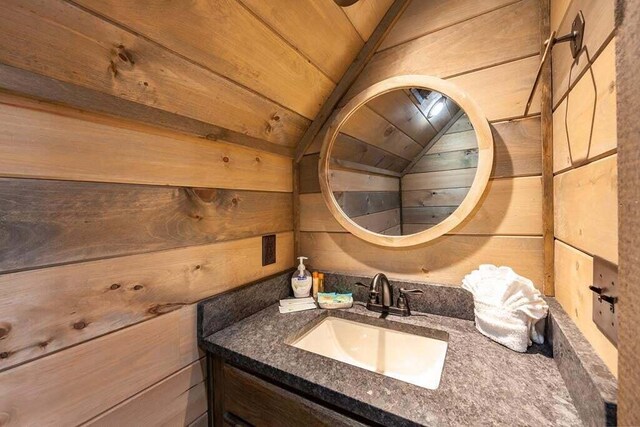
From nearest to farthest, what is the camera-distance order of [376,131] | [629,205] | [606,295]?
[629,205] < [606,295] < [376,131]

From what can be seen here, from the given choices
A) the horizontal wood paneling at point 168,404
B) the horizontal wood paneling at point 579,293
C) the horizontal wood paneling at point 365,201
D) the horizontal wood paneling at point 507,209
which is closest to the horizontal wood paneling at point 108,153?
the horizontal wood paneling at point 365,201

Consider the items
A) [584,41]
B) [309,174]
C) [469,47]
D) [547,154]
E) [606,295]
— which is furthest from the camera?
[309,174]

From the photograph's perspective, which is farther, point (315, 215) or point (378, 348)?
point (315, 215)

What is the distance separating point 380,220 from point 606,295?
670 mm

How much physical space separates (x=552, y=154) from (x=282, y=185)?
97 centimetres

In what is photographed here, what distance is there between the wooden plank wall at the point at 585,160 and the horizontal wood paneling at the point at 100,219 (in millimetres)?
961

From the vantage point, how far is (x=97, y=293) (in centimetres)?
60

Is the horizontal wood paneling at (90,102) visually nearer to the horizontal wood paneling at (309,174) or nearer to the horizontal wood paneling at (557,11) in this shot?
the horizontal wood paneling at (309,174)

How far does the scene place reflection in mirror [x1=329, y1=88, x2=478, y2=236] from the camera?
0.90 metres

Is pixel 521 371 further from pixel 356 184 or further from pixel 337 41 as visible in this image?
pixel 337 41

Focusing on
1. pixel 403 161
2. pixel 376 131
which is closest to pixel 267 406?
pixel 403 161

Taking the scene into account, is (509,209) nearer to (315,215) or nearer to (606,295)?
(606,295)

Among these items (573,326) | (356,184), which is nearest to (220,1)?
(356,184)

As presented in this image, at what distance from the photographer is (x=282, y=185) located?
1.18m
